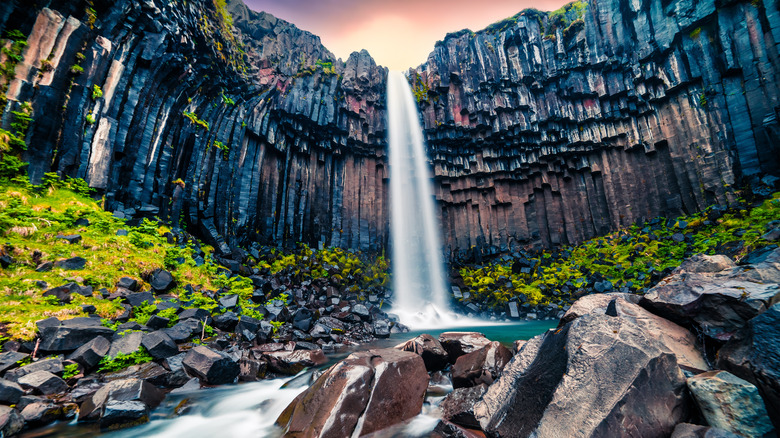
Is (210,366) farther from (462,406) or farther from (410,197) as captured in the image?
(410,197)

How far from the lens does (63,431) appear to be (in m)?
4.00

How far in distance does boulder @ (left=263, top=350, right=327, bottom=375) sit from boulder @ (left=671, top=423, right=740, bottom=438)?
21.7ft

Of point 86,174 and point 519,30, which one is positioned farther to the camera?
point 519,30

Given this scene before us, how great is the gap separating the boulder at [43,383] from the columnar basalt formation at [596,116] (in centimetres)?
2381

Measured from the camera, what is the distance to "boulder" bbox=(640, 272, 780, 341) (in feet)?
11.8

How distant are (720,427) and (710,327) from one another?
1.78 metres

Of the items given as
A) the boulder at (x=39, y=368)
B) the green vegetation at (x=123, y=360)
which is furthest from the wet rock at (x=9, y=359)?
the green vegetation at (x=123, y=360)

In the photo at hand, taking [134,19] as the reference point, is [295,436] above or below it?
below

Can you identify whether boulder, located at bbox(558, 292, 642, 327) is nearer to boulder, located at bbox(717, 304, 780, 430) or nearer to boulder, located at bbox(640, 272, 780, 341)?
boulder, located at bbox(640, 272, 780, 341)

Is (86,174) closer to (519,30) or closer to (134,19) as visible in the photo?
(134,19)

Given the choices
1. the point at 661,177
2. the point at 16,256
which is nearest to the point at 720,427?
the point at 16,256

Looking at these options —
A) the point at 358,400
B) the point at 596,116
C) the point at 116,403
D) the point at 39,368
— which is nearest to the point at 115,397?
the point at 116,403

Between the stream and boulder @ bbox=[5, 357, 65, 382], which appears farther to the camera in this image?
boulder @ bbox=[5, 357, 65, 382]

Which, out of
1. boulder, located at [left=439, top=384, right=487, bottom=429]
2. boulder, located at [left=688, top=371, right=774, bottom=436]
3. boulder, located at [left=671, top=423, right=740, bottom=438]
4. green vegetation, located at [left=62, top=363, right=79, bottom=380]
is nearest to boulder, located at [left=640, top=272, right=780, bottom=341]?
boulder, located at [left=688, top=371, right=774, bottom=436]
